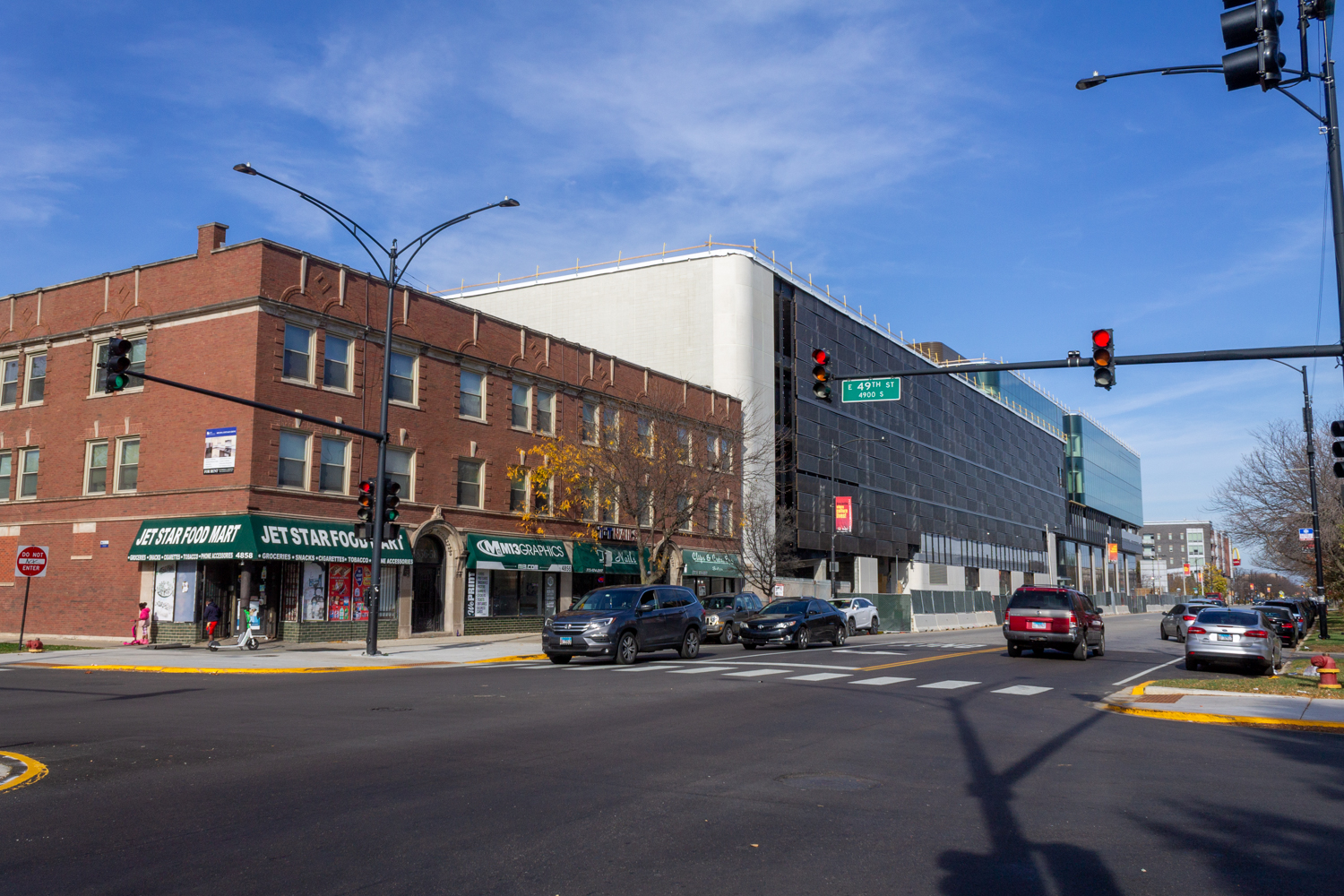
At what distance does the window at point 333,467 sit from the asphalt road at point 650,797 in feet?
52.9

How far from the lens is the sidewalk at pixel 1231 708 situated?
1403 cm

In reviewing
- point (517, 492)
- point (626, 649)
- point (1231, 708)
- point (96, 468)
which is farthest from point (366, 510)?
point (1231, 708)

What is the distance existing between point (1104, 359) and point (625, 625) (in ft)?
38.0

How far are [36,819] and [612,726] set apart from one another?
6523 mm

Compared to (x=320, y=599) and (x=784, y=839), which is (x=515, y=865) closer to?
(x=784, y=839)

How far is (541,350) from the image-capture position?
41.3 metres

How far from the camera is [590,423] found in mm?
43531

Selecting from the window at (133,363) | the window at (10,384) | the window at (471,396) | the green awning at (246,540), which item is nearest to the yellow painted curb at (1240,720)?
the green awning at (246,540)

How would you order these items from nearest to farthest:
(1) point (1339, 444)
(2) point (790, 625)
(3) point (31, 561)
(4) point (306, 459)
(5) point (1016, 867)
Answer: (5) point (1016, 867)
(1) point (1339, 444)
(3) point (31, 561)
(2) point (790, 625)
(4) point (306, 459)

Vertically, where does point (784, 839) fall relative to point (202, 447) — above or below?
below

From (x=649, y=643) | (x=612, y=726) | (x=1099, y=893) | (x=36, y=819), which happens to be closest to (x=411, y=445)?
(x=649, y=643)

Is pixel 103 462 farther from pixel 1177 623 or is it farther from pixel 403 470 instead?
pixel 1177 623

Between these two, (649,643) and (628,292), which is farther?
(628,292)

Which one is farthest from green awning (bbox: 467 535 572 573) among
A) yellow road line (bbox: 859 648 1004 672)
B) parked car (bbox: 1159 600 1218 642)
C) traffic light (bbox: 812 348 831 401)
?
parked car (bbox: 1159 600 1218 642)
